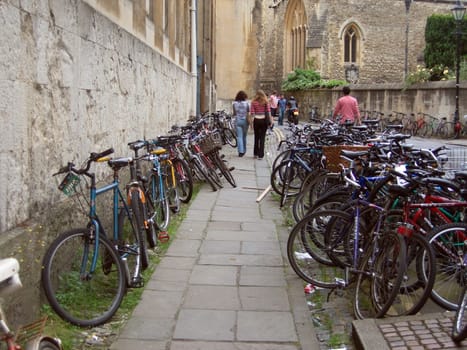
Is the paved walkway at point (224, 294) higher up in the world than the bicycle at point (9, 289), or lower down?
lower down

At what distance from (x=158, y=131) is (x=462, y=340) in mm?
6867

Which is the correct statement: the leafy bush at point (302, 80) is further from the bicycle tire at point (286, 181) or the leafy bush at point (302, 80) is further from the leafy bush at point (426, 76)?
the bicycle tire at point (286, 181)

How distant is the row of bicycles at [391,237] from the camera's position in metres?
3.98

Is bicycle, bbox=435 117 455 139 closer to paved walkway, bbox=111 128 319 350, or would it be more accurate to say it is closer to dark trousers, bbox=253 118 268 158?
dark trousers, bbox=253 118 268 158

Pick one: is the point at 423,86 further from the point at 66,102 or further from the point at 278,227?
the point at 66,102

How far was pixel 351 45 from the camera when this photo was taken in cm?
4041

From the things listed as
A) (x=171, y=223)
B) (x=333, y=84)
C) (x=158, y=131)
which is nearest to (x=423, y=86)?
(x=333, y=84)

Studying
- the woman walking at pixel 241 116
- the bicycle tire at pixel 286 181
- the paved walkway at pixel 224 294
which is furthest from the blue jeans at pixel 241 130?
the paved walkway at pixel 224 294

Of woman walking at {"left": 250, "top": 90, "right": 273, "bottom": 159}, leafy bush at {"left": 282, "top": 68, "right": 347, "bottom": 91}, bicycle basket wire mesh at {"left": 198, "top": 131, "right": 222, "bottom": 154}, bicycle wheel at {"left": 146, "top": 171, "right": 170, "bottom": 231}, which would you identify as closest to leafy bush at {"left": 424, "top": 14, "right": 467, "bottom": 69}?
leafy bush at {"left": 282, "top": 68, "right": 347, "bottom": 91}

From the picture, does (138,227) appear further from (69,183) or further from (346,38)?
(346,38)

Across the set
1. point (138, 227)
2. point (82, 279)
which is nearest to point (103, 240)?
point (82, 279)

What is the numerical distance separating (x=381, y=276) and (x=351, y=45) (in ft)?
125

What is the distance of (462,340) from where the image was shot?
347 centimetres

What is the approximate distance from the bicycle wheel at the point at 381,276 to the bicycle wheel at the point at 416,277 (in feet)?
0.20
